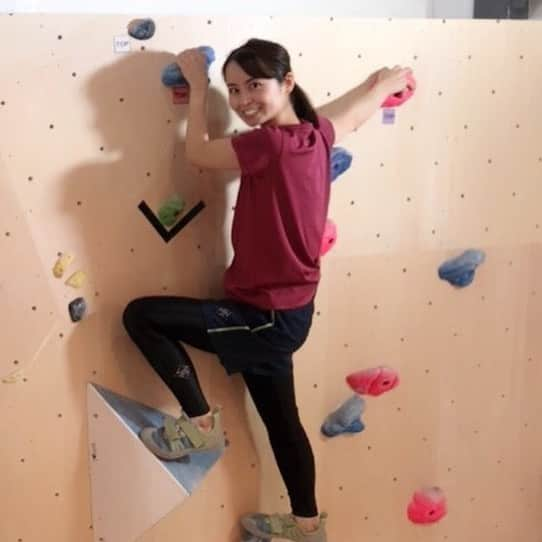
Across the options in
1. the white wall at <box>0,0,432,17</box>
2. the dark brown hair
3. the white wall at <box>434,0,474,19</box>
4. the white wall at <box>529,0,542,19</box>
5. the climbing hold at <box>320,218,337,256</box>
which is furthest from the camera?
the white wall at <box>434,0,474,19</box>

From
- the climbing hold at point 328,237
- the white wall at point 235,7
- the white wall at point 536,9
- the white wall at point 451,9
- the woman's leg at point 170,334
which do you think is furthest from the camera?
the white wall at point 451,9

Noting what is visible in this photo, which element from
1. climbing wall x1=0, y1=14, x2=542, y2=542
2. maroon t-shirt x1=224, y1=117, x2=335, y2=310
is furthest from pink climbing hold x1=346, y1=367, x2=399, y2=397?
maroon t-shirt x1=224, y1=117, x2=335, y2=310

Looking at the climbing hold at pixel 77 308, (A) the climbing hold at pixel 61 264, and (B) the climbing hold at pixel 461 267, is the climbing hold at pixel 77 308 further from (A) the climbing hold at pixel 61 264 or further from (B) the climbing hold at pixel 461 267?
(B) the climbing hold at pixel 461 267

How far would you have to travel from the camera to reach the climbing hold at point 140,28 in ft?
4.22

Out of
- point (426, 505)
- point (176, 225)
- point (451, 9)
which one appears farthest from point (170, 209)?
point (451, 9)

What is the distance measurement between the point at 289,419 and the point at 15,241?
61cm

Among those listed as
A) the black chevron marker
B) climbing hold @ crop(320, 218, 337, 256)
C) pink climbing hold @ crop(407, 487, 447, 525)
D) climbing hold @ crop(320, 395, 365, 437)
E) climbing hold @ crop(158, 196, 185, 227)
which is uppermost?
climbing hold @ crop(158, 196, 185, 227)

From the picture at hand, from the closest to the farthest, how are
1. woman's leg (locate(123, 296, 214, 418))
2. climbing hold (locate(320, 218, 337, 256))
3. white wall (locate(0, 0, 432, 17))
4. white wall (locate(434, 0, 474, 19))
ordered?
woman's leg (locate(123, 296, 214, 418))
climbing hold (locate(320, 218, 337, 256))
white wall (locate(0, 0, 432, 17))
white wall (locate(434, 0, 474, 19))

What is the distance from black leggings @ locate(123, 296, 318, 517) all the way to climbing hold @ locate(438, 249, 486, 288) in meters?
0.40

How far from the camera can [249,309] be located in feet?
4.41

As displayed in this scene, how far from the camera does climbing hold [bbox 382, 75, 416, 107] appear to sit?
142 cm

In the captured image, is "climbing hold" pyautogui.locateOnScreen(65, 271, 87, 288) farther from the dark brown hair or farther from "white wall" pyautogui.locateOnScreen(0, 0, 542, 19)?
"white wall" pyautogui.locateOnScreen(0, 0, 542, 19)

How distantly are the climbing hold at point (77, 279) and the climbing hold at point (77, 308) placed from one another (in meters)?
0.03

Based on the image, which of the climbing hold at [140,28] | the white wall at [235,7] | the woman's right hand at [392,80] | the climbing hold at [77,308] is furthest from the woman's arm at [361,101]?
the climbing hold at [77,308]
